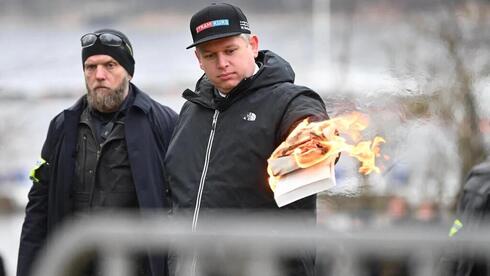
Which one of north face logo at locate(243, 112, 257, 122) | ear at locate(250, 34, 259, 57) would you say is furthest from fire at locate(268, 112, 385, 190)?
ear at locate(250, 34, 259, 57)

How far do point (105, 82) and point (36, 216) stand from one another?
0.76m

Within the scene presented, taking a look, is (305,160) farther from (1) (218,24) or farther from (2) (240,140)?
(1) (218,24)

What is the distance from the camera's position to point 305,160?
4.30 meters

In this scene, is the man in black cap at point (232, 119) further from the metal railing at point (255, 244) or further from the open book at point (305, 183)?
the metal railing at point (255, 244)

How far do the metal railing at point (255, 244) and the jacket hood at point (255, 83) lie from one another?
1.85 metres

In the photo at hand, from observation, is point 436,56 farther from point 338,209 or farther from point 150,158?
point 150,158

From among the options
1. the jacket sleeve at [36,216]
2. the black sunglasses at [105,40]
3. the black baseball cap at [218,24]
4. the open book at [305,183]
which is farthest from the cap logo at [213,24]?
the jacket sleeve at [36,216]

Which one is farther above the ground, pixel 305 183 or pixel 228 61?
pixel 228 61

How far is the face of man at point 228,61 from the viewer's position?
4848 mm

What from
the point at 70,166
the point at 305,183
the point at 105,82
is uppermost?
the point at 105,82

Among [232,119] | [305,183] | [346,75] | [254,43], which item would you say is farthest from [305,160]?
[346,75]

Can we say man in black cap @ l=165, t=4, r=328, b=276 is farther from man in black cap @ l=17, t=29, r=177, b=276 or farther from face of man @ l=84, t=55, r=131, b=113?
face of man @ l=84, t=55, r=131, b=113

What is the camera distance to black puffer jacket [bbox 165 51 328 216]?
4.68 metres

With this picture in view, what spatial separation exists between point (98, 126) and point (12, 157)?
28.7 feet
